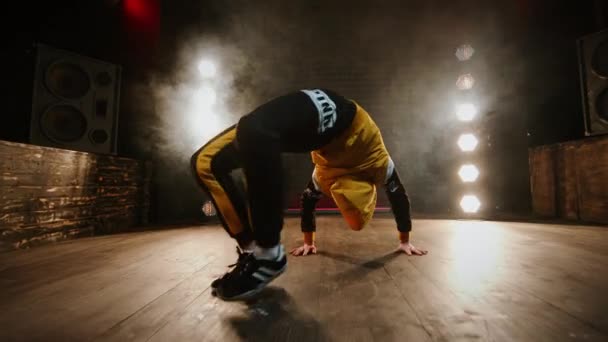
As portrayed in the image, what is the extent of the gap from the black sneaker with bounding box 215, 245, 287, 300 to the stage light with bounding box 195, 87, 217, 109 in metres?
A: 3.33

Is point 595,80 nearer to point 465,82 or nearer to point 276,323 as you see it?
point 465,82

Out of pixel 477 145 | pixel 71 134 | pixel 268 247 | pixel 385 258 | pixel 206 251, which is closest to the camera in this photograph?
pixel 268 247

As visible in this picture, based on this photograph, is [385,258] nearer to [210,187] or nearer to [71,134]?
[210,187]

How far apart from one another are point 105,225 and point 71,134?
2.84 ft

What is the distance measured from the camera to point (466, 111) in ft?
12.4

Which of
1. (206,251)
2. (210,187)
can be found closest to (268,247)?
(210,187)

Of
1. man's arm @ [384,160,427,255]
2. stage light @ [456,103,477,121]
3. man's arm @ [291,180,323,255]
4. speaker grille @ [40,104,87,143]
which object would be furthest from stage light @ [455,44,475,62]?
speaker grille @ [40,104,87,143]

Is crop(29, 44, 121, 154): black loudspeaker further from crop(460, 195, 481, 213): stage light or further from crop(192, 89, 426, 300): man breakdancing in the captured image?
crop(460, 195, 481, 213): stage light

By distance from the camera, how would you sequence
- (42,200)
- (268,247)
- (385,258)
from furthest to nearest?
(42,200) < (385,258) < (268,247)

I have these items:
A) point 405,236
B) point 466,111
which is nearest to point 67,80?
point 405,236

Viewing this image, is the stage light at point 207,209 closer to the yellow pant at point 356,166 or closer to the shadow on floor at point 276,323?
the yellow pant at point 356,166

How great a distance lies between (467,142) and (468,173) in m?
0.43

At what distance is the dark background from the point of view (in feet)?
10.6

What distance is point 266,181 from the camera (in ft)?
2.53
